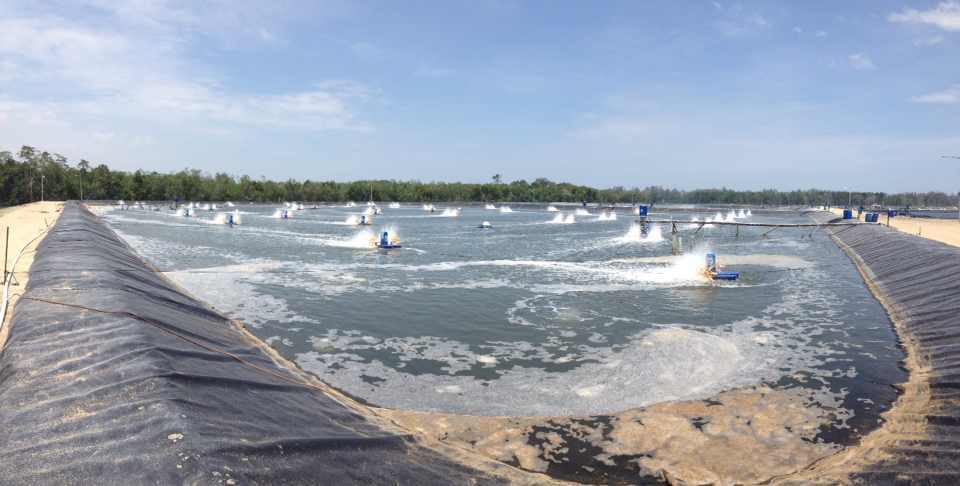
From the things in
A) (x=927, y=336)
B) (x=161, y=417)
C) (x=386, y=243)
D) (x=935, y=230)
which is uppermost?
(x=935, y=230)

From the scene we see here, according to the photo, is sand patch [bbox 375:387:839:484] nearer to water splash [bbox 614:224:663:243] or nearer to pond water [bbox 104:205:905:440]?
pond water [bbox 104:205:905:440]

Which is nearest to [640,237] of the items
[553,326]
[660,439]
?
[553,326]

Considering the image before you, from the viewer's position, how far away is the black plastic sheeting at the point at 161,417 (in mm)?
6297

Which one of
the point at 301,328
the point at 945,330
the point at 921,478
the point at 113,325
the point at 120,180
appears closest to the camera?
the point at 921,478

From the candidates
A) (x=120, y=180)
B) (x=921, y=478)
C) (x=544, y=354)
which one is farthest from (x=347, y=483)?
(x=120, y=180)

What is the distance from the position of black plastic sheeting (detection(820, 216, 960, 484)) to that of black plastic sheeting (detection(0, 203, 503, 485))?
6474mm

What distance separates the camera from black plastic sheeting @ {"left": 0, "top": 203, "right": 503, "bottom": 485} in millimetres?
6297

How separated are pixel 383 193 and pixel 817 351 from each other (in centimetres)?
17801

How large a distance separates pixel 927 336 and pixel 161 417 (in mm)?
20350

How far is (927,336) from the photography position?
691 inches

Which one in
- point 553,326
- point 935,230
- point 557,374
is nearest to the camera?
point 557,374

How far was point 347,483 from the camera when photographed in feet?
23.0

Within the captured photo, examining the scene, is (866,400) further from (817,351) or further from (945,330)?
(945,330)

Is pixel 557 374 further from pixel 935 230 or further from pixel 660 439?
pixel 935 230
